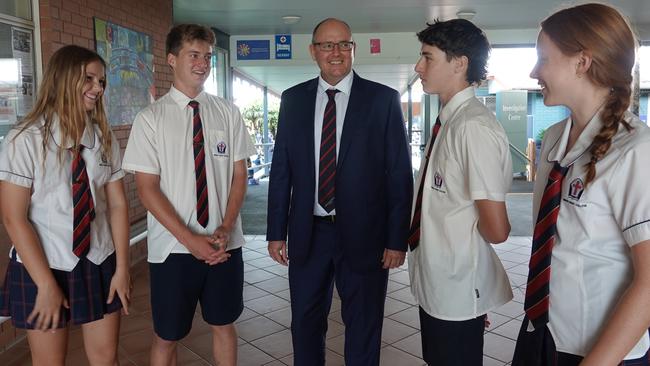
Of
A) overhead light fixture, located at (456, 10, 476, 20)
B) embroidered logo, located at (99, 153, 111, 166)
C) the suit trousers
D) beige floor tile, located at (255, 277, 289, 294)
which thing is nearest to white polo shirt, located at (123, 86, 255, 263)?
embroidered logo, located at (99, 153, 111, 166)

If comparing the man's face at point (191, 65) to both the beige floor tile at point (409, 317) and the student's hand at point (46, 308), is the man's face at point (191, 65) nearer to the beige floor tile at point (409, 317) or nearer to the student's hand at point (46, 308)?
the student's hand at point (46, 308)

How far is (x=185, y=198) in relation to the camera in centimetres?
231

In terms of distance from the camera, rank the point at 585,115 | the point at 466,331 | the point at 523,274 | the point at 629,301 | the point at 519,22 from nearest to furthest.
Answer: the point at 629,301, the point at 585,115, the point at 466,331, the point at 523,274, the point at 519,22

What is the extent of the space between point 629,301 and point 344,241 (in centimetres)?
130

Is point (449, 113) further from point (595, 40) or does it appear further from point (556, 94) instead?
point (595, 40)

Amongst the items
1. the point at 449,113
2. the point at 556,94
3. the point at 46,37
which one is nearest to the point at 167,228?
the point at 449,113

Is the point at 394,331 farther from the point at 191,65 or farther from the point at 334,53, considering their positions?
the point at 191,65

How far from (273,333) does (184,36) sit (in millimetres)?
2121

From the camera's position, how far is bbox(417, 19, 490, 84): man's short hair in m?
1.84

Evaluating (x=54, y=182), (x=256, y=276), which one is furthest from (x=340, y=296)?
(x=256, y=276)

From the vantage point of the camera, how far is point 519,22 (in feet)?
27.2

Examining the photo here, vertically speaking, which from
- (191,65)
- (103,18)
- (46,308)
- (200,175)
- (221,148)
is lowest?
(46,308)

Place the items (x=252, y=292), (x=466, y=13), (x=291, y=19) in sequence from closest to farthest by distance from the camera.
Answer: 1. (x=252, y=292)
2. (x=466, y=13)
3. (x=291, y=19)

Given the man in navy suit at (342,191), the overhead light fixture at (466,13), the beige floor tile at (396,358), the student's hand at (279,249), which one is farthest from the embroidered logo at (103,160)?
the overhead light fixture at (466,13)
